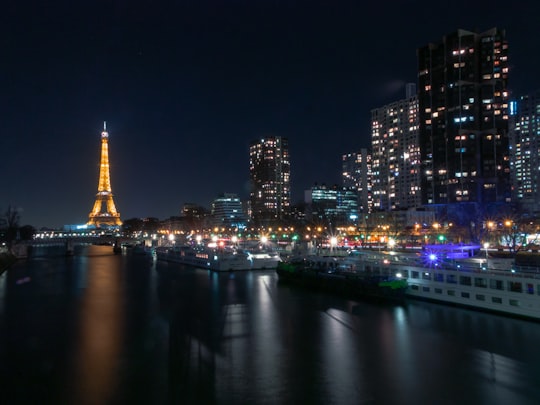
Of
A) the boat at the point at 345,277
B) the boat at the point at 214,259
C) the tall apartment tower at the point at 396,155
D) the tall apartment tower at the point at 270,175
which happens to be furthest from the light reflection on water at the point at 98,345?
the tall apartment tower at the point at 270,175

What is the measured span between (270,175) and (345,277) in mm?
152996

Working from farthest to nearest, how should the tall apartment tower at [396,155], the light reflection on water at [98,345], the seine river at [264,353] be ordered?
the tall apartment tower at [396,155], the light reflection on water at [98,345], the seine river at [264,353]

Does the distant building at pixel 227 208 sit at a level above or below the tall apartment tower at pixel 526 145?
below

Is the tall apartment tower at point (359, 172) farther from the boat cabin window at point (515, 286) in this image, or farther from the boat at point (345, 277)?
the boat cabin window at point (515, 286)

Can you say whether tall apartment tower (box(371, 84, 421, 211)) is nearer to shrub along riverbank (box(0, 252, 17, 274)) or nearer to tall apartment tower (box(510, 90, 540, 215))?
tall apartment tower (box(510, 90, 540, 215))

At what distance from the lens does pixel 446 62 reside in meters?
81.6

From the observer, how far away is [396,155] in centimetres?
11312

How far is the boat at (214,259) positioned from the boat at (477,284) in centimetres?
1960

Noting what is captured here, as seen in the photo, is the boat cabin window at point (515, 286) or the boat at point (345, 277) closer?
the boat cabin window at point (515, 286)

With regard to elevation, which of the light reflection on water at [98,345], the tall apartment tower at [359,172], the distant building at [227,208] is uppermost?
the tall apartment tower at [359,172]

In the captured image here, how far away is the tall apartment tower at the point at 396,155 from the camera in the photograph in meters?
108

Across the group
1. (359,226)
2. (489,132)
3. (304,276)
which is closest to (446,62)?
(489,132)

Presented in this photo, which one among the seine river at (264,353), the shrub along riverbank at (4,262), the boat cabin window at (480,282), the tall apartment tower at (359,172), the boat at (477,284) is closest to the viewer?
the seine river at (264,353)

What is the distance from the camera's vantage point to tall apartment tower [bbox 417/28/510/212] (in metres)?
77.4
